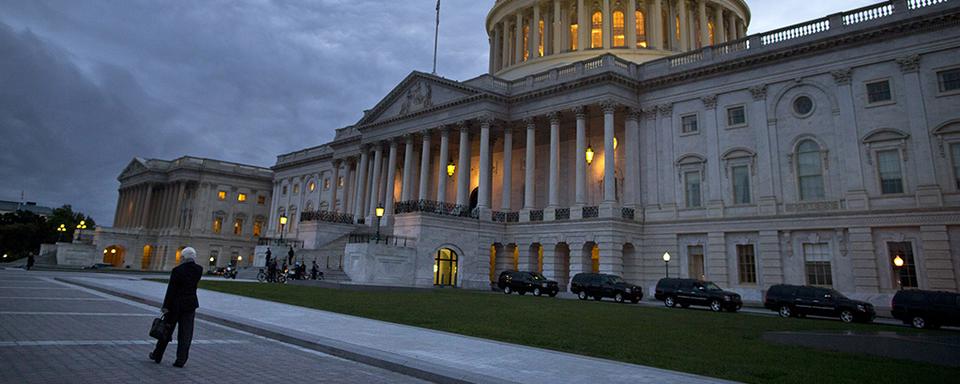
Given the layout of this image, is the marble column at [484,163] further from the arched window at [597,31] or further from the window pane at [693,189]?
the arched window at [597,31]

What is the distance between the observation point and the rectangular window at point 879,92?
32.7 meters

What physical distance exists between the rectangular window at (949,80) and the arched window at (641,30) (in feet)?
95.4

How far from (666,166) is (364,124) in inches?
1190

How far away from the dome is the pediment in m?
12.8

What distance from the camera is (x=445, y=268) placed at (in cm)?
4322

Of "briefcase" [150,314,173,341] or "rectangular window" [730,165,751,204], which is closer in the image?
"briefcase" [150,314,173,341]

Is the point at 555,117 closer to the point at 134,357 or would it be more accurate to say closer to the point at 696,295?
the point at 696,295

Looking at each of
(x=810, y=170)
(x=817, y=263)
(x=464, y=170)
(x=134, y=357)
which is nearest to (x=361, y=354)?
(x=134, y=357)

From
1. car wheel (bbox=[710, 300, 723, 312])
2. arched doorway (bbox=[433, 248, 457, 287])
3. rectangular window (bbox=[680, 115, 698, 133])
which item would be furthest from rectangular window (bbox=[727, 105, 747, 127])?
arched doorway (bbox=[433, 248, 457, 287])

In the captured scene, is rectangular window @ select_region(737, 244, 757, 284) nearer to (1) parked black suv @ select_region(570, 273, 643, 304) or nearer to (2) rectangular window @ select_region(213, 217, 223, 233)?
(1) parked black suv @ select_region(570, 273, 643, 304)

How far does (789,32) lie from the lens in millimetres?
37062

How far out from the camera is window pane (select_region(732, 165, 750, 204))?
3706 centimetres

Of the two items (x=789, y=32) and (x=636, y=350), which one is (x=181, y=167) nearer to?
(x=789, y=32)

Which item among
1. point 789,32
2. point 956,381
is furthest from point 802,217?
point 956,381
